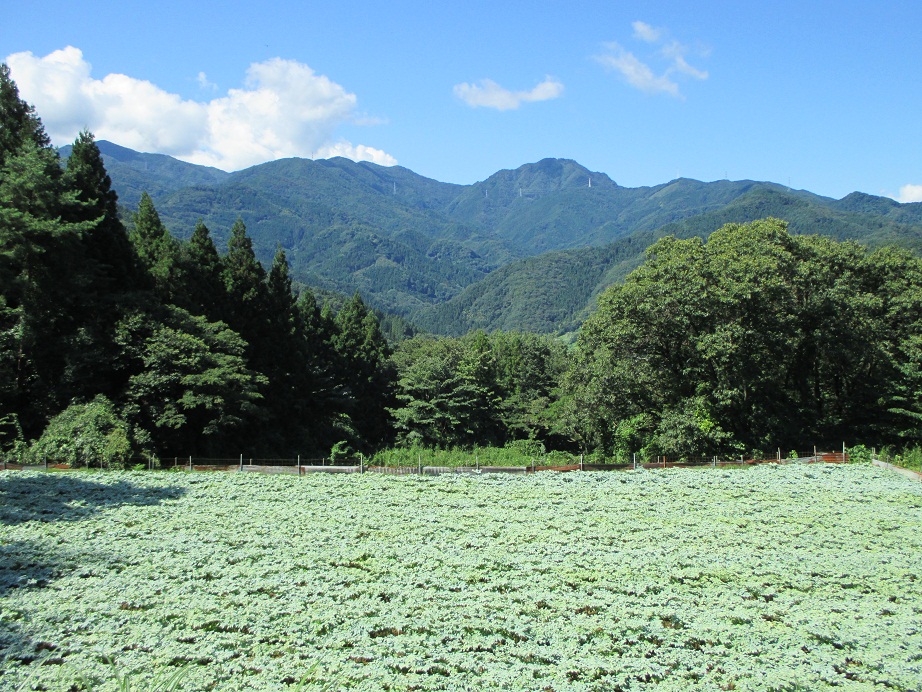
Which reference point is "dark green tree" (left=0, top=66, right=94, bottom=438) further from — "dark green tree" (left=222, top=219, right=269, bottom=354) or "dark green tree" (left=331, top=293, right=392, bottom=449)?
"dark green tree" (left=331, top=293, right=392, bottom=449)

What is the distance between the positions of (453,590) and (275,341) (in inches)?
1543

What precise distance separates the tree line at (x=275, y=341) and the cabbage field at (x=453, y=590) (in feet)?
33.9

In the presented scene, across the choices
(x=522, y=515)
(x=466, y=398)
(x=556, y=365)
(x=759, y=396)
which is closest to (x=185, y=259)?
(x=466, y=398)

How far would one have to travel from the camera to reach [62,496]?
21562 millimetres

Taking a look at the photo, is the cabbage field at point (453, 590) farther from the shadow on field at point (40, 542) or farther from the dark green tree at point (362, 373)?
the dark green tree at point (362, 373)

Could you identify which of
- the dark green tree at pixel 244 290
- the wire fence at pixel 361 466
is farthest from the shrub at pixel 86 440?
the dark green tree at pixel 244 290

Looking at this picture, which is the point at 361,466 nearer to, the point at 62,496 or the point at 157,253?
the point at 62,496

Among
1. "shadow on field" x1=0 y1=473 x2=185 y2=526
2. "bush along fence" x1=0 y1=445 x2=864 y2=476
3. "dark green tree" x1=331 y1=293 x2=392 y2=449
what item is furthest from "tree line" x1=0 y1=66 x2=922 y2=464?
"dark green tree" x1=331 y1=293 x2=392 y2=449

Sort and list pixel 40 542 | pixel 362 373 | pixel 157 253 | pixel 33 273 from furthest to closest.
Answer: pixel 362 373 → pixel 157 253 → pixel 33 273 → pixel 40 542

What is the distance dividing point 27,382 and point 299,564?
26.4 m

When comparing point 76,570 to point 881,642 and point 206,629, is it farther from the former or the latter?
point 881,642

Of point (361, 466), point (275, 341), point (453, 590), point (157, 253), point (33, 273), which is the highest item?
point (157, 253)

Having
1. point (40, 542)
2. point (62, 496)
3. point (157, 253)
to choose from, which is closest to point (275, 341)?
point (157, 253)

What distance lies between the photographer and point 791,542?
17672 millimetres
